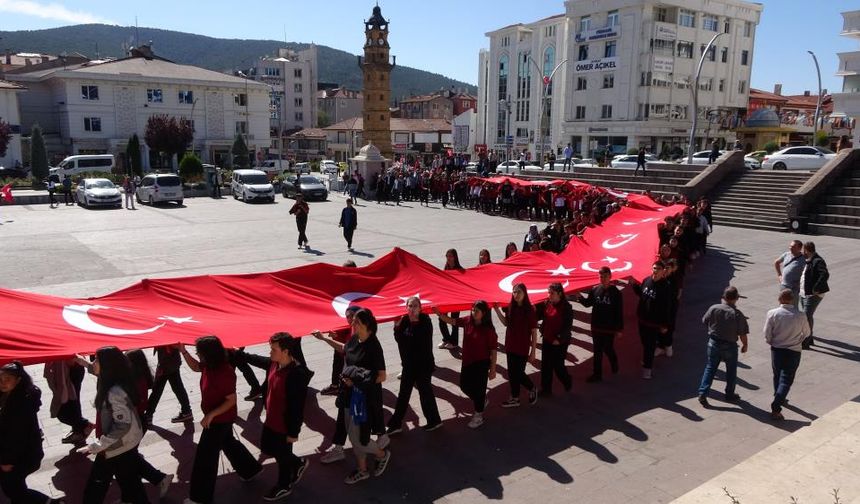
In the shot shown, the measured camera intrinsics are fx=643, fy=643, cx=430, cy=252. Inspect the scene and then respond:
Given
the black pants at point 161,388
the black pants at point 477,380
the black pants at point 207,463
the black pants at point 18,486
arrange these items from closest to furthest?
the black pants at point 18,486 → the black pants at point 207,463 → the black pants at point 161,388 → the black pants at point 477,380

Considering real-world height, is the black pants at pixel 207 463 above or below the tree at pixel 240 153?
below

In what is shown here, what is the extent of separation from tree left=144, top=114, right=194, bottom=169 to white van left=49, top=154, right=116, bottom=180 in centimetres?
1242

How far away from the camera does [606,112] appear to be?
215 ft

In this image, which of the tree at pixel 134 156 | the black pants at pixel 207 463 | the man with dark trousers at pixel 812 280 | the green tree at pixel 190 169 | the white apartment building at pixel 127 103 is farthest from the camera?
the white apartment building at pixel 127 103

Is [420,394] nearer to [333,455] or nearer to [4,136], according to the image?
[333,455]

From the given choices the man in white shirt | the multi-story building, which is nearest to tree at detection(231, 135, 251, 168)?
the man in white shirt

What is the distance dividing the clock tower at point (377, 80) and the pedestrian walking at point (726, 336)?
193 feet

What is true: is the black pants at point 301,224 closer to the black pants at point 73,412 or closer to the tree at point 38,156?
the black pants at point 73,412

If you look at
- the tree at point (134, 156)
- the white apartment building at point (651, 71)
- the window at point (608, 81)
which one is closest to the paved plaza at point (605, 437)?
the tree at point (134, 156)

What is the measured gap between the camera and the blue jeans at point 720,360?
314 inches

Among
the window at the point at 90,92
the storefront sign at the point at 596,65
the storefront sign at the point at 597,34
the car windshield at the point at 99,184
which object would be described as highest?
the storefront sign at the point at 597,34

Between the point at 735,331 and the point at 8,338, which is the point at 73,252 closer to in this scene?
the point at 8,338

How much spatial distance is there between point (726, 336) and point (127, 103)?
204 feet

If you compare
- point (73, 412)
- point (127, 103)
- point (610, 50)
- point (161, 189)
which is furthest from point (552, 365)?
point (610, 50)
